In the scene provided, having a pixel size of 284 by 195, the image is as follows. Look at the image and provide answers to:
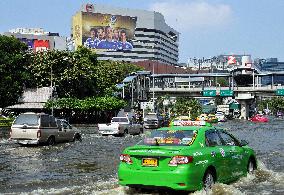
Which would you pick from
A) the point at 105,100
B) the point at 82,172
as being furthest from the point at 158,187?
the point at 105,100

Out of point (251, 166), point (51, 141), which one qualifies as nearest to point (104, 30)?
point (51, 141)

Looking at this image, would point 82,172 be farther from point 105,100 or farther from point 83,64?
point 83,64

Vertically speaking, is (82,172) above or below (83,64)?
below

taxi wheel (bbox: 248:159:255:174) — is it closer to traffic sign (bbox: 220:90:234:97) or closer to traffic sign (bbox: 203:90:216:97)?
traffic sign (bbox: 203:90:216:97)

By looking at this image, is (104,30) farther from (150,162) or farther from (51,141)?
(150,162)

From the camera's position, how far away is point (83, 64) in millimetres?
72000

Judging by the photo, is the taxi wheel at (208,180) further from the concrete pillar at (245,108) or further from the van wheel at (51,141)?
the concrete pillar at (245,108)

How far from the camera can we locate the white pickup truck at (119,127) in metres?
35.3

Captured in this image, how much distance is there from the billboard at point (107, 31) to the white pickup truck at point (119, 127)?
149m

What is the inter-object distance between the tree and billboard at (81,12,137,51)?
11486 cm

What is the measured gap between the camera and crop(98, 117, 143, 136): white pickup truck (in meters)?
35.3

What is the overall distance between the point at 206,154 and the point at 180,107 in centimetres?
10181

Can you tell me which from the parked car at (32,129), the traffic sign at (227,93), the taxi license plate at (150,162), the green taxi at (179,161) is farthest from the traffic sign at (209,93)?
the taxi license plate at (150,162)

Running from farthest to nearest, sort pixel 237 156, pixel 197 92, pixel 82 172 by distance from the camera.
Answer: pixel 197 92
pixel 82 172
pixel 237 156
